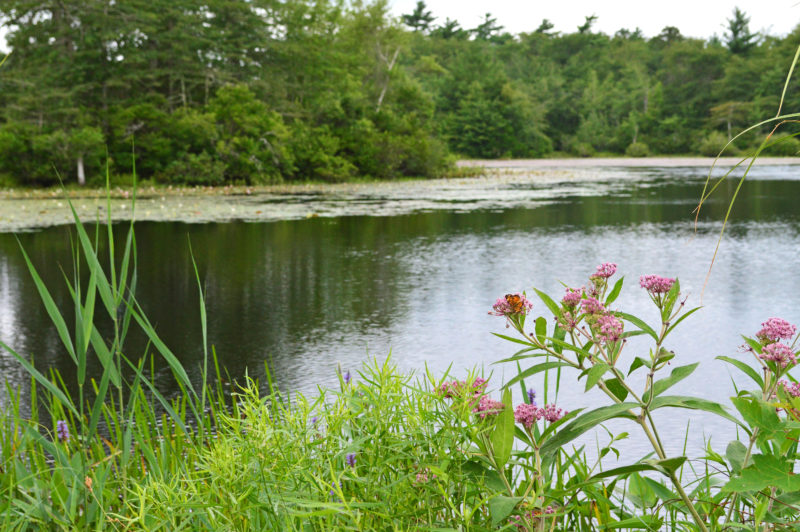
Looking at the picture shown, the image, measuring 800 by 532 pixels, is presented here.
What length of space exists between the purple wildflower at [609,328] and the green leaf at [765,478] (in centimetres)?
30

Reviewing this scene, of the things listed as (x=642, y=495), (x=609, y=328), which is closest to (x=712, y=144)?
(x=642, y=495)

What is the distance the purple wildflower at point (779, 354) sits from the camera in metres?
1.44

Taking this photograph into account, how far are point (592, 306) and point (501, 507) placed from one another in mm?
397

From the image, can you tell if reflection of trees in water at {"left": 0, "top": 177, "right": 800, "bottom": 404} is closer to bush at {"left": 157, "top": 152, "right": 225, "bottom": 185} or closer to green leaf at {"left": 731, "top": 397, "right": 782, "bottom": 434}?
green leaf at {"left": 731, "top": 397, "right": 782, "bottom": 434}

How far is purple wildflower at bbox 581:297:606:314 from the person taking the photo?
5.01ft

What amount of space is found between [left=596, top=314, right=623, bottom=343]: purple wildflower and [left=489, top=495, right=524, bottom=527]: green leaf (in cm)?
33

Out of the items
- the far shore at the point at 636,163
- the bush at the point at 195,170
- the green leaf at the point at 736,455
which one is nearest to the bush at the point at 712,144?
the far shore at the point at 636,163

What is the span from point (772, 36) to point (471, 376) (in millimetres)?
56109

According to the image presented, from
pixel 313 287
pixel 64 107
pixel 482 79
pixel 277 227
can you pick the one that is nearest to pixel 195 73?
pixel 64 107

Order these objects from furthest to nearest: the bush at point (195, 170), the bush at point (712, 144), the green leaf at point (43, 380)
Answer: the bush at point (712, 144) < the bush at point (195, 170) < the green leaf at point (43, 380)

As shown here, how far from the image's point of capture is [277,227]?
11.2 meters

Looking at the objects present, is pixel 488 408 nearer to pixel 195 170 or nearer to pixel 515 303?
pixel 515 303

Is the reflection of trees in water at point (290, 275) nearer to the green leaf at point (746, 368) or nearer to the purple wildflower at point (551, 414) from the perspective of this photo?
the purple wildflower at point (551, 414)

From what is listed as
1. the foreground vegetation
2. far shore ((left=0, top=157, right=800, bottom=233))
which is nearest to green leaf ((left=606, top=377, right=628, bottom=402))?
the foreground vegetation
